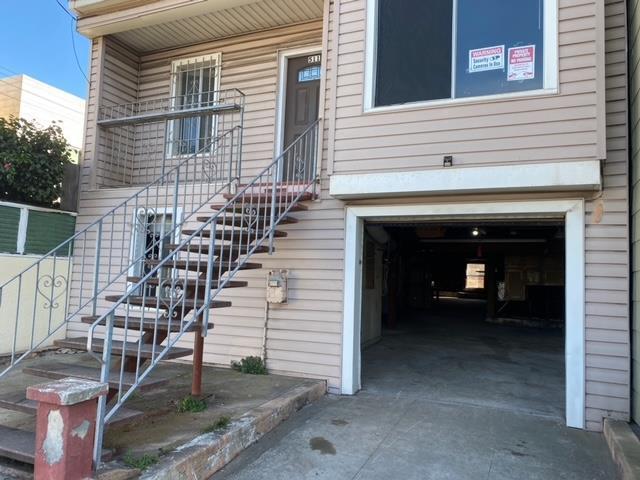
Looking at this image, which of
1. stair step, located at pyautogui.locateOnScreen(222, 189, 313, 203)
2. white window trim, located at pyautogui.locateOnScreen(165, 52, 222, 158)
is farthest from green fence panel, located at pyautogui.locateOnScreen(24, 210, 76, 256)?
stair step, located at pyautogui.locateOnScreen(222, 189, 313, 203)

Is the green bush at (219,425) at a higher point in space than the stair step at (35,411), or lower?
lower

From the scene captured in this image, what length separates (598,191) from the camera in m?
4.32

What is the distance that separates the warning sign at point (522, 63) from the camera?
4.50m

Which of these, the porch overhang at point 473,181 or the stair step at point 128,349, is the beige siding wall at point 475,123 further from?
the stair step at point 128,349

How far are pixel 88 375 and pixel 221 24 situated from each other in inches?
208

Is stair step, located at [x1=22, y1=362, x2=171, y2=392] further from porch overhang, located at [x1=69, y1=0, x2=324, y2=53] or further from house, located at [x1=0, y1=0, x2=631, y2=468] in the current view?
porch overhang, located at [x1=69, y1=0, x2=324, y2=53]

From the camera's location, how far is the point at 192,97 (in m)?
7.27

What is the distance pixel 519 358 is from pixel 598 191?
160 inches

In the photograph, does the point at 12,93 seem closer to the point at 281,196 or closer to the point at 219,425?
the point at 281,196

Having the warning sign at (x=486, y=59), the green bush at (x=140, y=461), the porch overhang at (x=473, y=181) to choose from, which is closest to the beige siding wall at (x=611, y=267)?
the porch overhang at (x=473, y=181)

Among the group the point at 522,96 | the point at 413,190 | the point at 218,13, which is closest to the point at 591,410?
the point at 413,190

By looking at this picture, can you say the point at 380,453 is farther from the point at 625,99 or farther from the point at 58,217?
the point at 58,217

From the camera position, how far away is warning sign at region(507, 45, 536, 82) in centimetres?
450

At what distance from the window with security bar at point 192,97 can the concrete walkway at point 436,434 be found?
4284 millimetres
